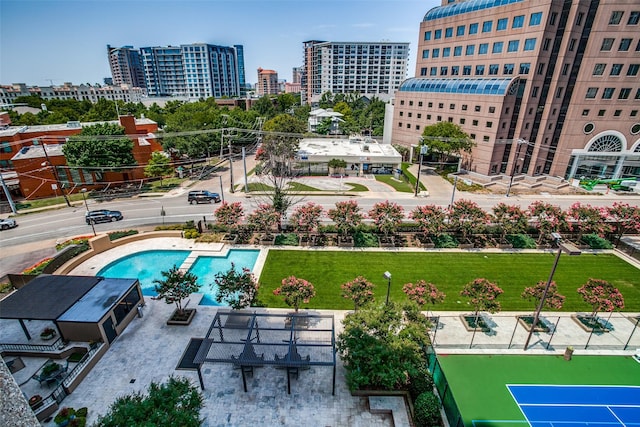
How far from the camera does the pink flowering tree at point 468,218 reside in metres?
29.0

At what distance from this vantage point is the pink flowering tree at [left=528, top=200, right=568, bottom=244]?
28.7 meters

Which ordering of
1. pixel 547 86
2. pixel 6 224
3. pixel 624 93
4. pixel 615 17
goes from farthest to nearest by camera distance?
1. pixel 547 86
2. pixel 624 93
3. pixel 615 17
4. pixel 6 224

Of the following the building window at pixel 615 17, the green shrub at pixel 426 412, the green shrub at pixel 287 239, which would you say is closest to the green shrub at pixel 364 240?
the green shrub at pixel 287 239

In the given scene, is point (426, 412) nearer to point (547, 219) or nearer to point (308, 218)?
point (308, 218)

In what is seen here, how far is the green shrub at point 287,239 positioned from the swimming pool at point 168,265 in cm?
238

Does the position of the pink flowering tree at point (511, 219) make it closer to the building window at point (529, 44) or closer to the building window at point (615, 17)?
the building window at point (529, 44)

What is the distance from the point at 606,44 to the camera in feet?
141

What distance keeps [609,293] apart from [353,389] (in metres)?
17.4

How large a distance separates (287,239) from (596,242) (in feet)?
95.7

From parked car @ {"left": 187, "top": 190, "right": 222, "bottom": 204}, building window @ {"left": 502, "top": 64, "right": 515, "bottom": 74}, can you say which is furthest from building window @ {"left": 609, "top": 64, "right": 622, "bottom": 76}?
parked car @ {"left": 187, "top": 190, "right": 222, "bottom": 204}

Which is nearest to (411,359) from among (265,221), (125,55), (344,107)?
(265,221)

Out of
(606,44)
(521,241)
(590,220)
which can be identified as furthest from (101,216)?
(606,44)

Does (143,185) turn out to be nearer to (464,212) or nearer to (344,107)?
(464,212)

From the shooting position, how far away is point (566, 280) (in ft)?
80.5
